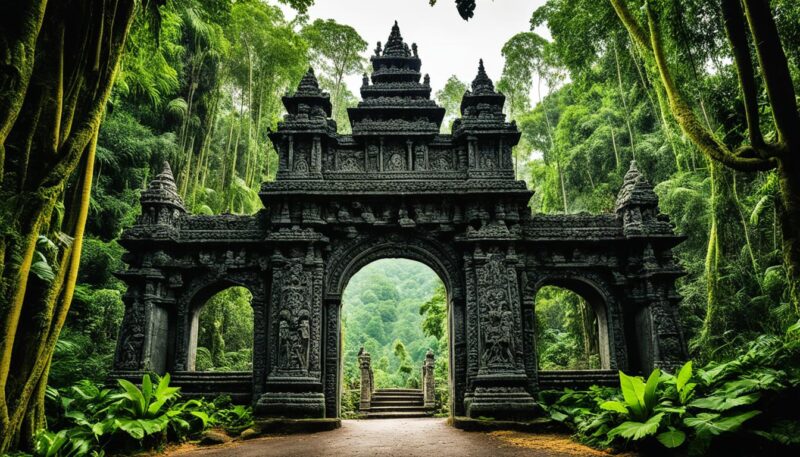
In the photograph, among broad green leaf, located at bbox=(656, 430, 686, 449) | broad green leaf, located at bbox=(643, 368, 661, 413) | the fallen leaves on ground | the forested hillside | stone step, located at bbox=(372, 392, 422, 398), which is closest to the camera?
the forested hillside

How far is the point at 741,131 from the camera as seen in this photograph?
24.2 feet

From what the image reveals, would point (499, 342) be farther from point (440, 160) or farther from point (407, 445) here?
point (440, 160)

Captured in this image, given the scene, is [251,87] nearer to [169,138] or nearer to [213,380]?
[169,138]

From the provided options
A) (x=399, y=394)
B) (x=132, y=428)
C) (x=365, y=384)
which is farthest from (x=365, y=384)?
(x=132, y=428)

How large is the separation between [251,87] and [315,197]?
9535mm

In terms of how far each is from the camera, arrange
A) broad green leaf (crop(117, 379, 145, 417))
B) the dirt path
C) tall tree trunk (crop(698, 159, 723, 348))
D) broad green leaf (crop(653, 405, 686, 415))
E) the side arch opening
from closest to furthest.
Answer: broad green leaf (crop(653, 405, 686, 415)) → the dirt path → broad green leaf (crop(117, 379, 145, 417)) → tall tree trunk (crop(698, 159, 723, 348)) → the side arch opening

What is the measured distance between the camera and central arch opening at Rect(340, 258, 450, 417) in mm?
16547

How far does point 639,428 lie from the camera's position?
5.19 meters

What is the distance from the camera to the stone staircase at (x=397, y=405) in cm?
1531

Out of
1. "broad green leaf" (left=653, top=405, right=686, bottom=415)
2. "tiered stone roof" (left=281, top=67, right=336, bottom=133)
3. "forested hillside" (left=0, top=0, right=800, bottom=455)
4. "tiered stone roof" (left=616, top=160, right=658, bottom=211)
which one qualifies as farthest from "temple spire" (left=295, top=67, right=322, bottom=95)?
"broad green leaf" (left=653, top=405, right=686, bottom=415)

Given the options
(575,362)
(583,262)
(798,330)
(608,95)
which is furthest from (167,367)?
(608,95)

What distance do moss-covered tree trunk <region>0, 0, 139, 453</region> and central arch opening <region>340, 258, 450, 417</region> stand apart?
934 cm

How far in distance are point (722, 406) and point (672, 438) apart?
1.72ft

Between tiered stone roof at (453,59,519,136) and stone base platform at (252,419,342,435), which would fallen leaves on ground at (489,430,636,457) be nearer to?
stone base platform at (252,419,342,435)
